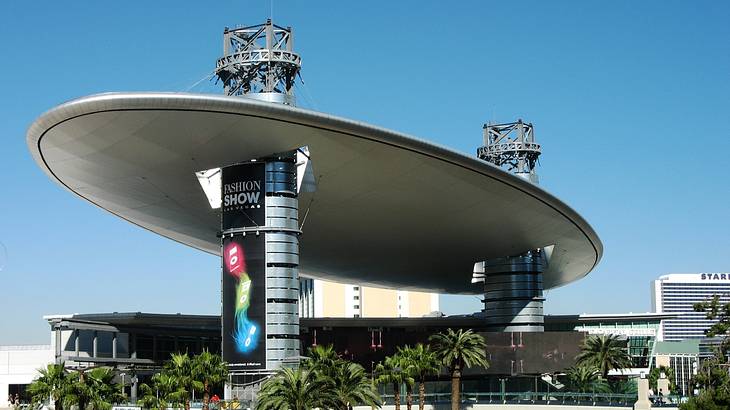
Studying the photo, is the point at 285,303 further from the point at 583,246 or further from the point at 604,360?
the point at 583,246

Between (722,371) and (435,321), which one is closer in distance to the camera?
(722,371)

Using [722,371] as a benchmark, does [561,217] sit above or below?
above

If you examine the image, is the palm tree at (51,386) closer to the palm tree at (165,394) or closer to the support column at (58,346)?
the palm tree at (165,394)

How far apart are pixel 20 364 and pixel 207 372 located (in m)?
44.5

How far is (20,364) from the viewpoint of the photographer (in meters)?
94.8

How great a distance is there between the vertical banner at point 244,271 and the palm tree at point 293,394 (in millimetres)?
14064

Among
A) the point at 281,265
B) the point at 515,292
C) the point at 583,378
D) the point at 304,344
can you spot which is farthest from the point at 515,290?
the point at 281,265

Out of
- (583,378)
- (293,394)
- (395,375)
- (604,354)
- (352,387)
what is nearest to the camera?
(293,394)

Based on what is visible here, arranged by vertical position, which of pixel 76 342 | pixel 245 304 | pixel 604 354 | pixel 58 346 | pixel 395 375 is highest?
pixel 245 304

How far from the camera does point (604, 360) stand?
85125 millimetres

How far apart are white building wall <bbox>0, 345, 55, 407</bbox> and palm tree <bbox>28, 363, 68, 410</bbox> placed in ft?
141

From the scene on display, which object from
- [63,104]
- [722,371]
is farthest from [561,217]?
[63,104]

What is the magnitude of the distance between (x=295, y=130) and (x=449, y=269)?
158 ft

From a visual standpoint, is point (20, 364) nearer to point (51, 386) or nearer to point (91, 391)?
point (51, 386)
